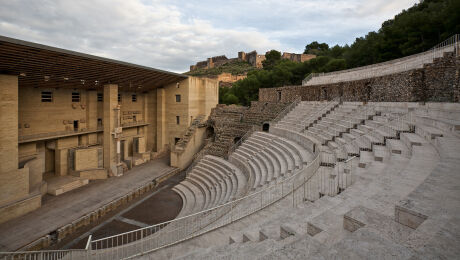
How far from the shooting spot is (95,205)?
44.5 feet

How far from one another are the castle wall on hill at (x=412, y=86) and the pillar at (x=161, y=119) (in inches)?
634

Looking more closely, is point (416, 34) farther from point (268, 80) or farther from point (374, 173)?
point (374, 173)

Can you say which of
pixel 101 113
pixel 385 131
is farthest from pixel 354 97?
pixel 101 113

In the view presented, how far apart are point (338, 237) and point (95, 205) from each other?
1401cm

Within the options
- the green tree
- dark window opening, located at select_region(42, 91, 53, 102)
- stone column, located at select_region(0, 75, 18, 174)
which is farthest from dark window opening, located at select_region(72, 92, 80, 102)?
the green tree

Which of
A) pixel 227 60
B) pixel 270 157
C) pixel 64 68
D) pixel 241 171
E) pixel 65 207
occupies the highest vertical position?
pixel 227 60

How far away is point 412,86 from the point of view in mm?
12273

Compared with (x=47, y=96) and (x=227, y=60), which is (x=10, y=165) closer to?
(x=47, y=96)

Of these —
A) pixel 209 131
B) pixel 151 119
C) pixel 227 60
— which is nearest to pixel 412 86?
pixel 209 131

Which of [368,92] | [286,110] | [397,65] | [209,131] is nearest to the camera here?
[368,92]

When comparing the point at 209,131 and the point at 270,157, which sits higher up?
the point at 209,131

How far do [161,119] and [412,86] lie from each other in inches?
835

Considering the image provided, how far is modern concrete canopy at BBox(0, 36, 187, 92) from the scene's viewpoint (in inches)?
453

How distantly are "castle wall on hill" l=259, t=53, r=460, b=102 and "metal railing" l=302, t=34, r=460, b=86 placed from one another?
0.84 meters
